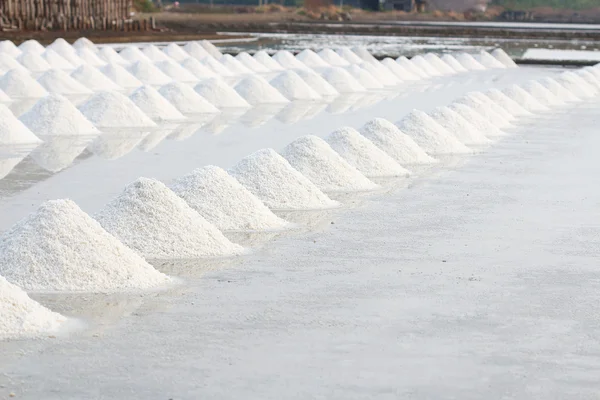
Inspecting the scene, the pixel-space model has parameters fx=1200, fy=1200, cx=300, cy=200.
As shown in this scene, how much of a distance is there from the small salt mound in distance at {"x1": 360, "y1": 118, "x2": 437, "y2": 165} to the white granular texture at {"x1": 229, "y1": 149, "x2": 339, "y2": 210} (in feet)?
6.94

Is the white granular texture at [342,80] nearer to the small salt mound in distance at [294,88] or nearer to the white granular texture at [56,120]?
the small salt mound in distance at [294,88]

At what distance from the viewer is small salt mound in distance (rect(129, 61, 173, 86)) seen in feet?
59.9

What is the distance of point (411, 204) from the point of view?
8117 millimetres

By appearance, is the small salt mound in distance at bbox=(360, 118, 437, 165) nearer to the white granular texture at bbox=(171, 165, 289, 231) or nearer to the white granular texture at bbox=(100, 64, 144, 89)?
the white granular texture at bbox=(171, 165, 289, 231)

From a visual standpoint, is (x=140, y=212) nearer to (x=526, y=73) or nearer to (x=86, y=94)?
(x=86, y=94)

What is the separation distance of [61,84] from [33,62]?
401 cm

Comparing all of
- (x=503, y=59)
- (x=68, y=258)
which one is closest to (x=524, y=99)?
(x=503, y=59)

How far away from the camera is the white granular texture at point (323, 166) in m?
8.61

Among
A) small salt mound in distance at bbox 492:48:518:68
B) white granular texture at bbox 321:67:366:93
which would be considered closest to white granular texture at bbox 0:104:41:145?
white granular texture at bbox 321:67:366:93

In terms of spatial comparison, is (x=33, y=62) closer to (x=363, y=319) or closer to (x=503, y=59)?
(x=503, y=59)

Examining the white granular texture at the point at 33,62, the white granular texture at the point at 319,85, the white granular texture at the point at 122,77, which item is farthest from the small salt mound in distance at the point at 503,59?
the white granular texture at the point at 122,77

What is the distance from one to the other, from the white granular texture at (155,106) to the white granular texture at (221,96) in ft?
4.46

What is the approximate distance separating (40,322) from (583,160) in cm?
676

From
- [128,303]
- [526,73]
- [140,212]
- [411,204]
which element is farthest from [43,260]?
[526,73]
